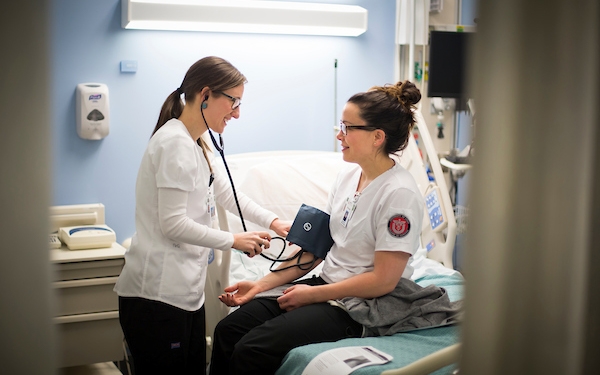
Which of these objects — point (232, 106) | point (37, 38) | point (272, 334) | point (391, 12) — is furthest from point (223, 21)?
point (37, 38)

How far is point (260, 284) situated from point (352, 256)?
0.40 metres

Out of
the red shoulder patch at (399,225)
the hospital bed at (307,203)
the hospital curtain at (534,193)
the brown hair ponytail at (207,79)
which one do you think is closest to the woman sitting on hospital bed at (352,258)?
the red shoulder patch at (399,225)

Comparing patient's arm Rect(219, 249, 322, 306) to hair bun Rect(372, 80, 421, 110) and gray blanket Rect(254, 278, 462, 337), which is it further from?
hair bun Rect(372, 80, 421, 110)

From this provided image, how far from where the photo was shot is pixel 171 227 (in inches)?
65.4

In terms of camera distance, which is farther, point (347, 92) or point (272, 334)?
point (347, 92)

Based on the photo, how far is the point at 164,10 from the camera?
122 inches

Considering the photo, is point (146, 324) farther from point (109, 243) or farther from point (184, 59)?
point (184, 59)

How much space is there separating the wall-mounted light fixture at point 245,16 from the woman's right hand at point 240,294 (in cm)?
188

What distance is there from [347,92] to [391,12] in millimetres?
670

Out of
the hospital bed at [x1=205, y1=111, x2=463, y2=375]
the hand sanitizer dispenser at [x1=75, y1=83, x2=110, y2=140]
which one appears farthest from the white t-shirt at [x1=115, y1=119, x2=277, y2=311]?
the hand sanitizer dispenser at [x1=75, y1=83, x2=110, y2=140]

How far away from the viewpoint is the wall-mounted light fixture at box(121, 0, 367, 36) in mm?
3074

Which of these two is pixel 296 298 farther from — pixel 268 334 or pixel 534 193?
pixel 534 193

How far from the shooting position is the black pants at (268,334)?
1.63 metres

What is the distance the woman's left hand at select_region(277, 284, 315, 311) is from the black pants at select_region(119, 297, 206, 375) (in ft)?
1.11
